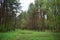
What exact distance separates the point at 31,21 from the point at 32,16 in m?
0.07

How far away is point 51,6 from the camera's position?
224 centimetres

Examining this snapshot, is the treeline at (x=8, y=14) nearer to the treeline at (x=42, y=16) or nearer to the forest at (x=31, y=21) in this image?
the forest at (x=31, y=21)

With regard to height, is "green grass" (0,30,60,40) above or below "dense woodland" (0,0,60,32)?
below

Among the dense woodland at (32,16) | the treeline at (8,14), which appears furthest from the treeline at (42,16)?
the treeline at (8,14)

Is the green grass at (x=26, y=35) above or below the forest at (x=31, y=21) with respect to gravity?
below

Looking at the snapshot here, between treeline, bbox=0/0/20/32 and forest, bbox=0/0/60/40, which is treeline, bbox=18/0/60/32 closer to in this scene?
forest, bbox=0/0/60/40

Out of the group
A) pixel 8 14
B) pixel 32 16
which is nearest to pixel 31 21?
pixel 32 16

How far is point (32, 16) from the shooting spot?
2.23 m

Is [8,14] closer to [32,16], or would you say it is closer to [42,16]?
[32,16]

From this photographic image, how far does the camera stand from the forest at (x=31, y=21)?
2172 mm

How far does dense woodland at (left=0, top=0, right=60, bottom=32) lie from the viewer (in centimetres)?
220

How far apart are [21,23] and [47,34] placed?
0.38 meters

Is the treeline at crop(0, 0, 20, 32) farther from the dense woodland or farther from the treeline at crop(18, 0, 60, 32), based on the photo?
the treeline at crop(18, 0, 60, 32)

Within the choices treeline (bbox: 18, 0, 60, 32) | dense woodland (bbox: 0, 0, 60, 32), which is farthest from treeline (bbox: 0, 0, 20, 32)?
treeline (bbox: 18, 0, 60, 32)
